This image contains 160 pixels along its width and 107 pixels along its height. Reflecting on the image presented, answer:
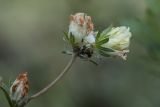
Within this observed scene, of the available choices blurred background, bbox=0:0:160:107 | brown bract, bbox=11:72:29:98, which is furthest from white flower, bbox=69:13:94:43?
blurred background, bbox=0:0:160:107

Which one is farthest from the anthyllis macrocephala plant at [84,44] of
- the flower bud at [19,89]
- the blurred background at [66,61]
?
the blurred background at [66,61]

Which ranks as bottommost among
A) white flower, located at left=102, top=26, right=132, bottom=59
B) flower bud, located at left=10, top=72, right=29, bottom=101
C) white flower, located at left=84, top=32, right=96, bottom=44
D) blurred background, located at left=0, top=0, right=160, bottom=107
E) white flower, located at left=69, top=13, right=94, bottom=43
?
blurred background, located at left=0, top=0, right=160, bottom=107

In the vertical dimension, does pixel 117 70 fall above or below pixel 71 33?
below

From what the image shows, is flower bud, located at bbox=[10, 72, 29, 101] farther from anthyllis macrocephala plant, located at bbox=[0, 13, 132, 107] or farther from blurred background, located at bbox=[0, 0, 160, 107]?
blurred background, located at bbox=[0, 0, 160, 107]

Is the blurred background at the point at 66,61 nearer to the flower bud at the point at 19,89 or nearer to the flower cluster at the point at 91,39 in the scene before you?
the flower cluster at the point at 91,39

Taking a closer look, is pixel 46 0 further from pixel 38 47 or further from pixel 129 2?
pixel 129 2

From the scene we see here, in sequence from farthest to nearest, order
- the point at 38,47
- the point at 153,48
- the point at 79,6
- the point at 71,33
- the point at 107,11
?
the point at 38,47 < the point at 107,11 < the point at 79,6 < the point at 153,48 < the point at 71,33

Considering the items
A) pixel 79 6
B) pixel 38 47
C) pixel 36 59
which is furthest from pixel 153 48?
pixel 38 47

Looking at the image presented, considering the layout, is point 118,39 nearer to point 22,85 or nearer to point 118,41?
point 118,41
